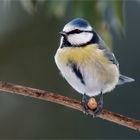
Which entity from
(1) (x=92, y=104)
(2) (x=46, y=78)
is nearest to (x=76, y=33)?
(1) (x=92, y=104)

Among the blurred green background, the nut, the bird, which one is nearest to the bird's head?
the bird

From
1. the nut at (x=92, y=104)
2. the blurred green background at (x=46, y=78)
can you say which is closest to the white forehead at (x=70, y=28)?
the nut at (x=92, y=104)

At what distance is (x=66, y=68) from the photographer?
136 centimetres

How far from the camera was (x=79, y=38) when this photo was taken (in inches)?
54.7

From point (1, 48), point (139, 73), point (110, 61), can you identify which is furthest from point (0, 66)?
point (110, 61)

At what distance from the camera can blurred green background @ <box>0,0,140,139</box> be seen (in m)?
3.22

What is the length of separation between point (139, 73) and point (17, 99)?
916mm

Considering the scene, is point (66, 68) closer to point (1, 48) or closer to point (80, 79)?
point (80, 79)

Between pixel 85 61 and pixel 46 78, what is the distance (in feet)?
7.15

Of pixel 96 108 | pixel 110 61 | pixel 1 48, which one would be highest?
pixel 1 48

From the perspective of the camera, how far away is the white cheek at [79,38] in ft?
4.51

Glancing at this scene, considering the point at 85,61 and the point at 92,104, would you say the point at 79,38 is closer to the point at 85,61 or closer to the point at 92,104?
the point at 85,61

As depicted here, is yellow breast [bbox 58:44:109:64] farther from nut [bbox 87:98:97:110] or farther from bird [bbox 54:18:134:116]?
nut [bbox 87:98:97:110]

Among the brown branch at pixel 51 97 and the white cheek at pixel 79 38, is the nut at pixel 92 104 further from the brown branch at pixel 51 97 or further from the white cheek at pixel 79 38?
the white cheek at pixel 79 38
